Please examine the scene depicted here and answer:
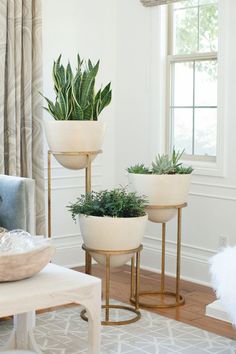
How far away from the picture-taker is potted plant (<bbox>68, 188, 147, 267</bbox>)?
3.49 meters

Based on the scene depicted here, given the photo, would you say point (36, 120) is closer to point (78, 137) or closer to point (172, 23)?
point (78, 137)

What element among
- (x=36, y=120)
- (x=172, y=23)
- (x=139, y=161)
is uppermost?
(x=172, y=23)

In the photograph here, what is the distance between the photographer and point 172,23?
4742mm

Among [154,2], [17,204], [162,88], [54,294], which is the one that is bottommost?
[54,294]

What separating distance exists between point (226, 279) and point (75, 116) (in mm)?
1495

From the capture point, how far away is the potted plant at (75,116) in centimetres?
379

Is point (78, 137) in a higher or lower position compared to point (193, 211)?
higher

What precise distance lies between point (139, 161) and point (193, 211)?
663 mm

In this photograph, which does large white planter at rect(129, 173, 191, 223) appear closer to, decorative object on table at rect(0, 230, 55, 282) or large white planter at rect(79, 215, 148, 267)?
large white planter at rect(79, 215, 148, 267)

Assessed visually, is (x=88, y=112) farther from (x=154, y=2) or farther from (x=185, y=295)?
(x=185, y=295)

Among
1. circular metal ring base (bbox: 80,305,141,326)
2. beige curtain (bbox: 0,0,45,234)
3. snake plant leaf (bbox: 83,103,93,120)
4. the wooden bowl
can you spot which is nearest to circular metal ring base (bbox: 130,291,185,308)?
circular metal ring base (bbox: 80,305,141,326)

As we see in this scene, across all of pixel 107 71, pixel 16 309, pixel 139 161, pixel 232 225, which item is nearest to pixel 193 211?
pixel 232 225

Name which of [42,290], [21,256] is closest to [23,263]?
[21,256]

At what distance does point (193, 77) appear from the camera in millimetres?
4605
